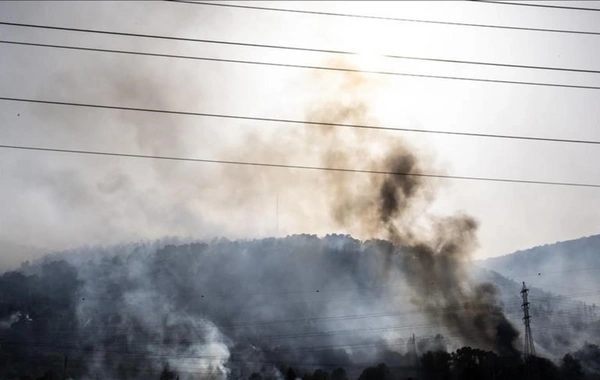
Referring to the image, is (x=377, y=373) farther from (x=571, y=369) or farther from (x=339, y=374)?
(x=571, y=369)

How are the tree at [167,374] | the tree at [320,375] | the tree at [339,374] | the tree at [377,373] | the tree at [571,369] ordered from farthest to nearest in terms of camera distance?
the tree at [167,374], the tree at [320,375], the tree at [339,374], the tree at [377,373], the tree at [571,369]

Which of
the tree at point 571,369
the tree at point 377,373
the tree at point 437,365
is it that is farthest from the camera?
the tree at point 377,373

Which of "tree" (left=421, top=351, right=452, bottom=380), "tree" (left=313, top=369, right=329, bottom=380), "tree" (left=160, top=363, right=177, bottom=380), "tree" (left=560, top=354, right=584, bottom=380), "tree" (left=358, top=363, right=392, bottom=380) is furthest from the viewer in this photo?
"tree" (left=160, top=363, right=177, bottom=380)

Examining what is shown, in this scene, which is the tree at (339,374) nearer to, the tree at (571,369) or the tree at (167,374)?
the tree at (167,374)

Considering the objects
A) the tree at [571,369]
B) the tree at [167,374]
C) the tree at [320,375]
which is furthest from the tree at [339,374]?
the tree at [571,369]

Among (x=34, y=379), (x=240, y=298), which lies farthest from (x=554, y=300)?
(x=34, y=379)

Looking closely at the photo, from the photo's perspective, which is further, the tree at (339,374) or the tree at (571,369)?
the tree at (339,374)

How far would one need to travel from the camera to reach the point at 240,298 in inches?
5999

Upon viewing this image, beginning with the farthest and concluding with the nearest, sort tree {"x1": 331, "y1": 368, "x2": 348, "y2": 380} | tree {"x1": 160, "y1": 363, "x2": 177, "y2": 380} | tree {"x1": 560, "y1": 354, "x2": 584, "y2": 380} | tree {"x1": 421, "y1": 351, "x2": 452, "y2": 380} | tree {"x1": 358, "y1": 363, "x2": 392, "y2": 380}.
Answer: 1. tree {"x1": 160, "y1": 363, "x2": 177, "y2": 380}
2. tree {"x1": 331, "y1": 368, "x2": 348, "y2": 380}
3. tree {"x1": 358, "y1": 363, "x2": 392, "y2": 380}
4. tree {"x1": 560, "y1": 354, "x2": 584, "y2": 380}
5. tree {"x1": 421, "y1": 351, "x2": 452, "y2": 380}

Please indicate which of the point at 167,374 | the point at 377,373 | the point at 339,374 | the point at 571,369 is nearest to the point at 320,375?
the point at 339,374

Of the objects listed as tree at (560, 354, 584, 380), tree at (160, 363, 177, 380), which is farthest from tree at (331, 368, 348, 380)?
tree at (560, 354, 584, 380)

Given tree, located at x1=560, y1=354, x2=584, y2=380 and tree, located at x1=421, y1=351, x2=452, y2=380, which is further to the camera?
tree, located at x1=560, y1=354, x2=584, y2=380

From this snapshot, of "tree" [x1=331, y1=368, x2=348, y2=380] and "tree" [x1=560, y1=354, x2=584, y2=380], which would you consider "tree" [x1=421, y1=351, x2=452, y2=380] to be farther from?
"tree" [x1=560, y1=354, x2=584, y2=380]

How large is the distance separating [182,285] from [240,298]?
64.9 ft
